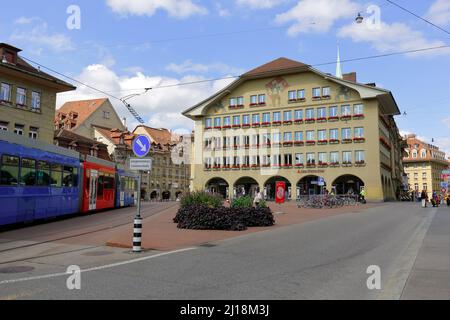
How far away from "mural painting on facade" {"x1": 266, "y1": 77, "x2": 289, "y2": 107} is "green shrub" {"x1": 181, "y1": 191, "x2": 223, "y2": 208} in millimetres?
45371

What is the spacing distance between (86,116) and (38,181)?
61221mm

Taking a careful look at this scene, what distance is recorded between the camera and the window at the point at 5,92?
1294 inches

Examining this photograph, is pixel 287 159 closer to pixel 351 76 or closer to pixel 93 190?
pixel 351 76

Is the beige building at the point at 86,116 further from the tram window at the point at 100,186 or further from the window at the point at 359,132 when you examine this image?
the tram window at the point at 100,186

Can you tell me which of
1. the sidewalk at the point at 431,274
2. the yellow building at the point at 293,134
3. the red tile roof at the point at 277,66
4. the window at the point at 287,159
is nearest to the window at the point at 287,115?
the yellow building at the point at 293,134

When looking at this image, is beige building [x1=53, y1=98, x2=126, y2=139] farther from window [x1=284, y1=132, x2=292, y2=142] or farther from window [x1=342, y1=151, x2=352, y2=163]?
window [x1=342, y1=151, x2=352, y2=163]

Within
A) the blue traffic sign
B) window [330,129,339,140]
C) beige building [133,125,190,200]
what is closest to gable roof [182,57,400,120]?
window [330,129,339,140]

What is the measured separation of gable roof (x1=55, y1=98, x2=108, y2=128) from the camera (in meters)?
75.7

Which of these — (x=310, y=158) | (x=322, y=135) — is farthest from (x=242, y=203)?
(x=322, y=135)

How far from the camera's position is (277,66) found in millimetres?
64188

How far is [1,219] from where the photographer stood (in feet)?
48.0

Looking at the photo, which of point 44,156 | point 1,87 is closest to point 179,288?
point 44,156

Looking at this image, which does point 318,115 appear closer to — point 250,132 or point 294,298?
point 250,132
